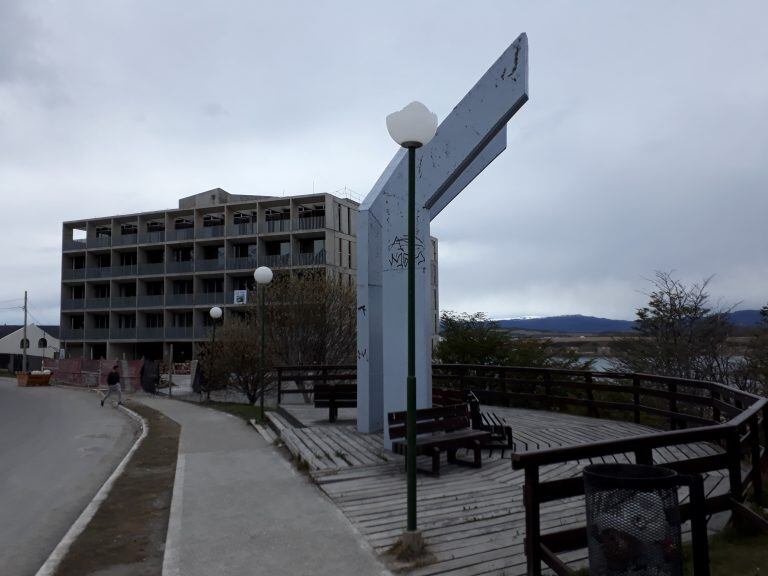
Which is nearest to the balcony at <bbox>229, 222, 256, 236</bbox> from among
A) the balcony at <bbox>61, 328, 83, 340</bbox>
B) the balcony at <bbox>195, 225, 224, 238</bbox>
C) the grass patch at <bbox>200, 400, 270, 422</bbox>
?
the balcony at <bbox>195, 225, 224, 238</bbox>

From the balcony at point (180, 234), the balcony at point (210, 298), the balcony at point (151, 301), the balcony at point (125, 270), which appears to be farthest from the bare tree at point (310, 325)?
the balcony at point (125, 270)

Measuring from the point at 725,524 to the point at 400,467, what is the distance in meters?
3.91

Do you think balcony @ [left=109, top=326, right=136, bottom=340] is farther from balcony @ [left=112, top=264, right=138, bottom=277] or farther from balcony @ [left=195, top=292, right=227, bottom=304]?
balcony @ [left=195, top=292, right=227, bottom=304]

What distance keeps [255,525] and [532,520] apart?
308 cm

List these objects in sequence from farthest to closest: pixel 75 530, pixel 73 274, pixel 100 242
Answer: pixel 73 274, pixel 100 242, pixel 75 530

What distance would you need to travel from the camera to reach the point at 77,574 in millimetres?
5000

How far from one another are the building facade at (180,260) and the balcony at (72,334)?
0.10 meters

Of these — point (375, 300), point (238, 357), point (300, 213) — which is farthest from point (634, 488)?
point (300, 213)

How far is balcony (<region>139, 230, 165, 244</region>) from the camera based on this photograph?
5419cm

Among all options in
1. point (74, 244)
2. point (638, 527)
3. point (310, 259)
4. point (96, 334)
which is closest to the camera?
point (638, 527)

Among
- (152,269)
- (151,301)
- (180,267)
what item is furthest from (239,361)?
(152,269)

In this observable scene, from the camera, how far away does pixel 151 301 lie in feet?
A: 177

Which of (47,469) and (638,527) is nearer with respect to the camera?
(638,527)

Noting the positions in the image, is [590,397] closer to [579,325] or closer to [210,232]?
[579,325]
